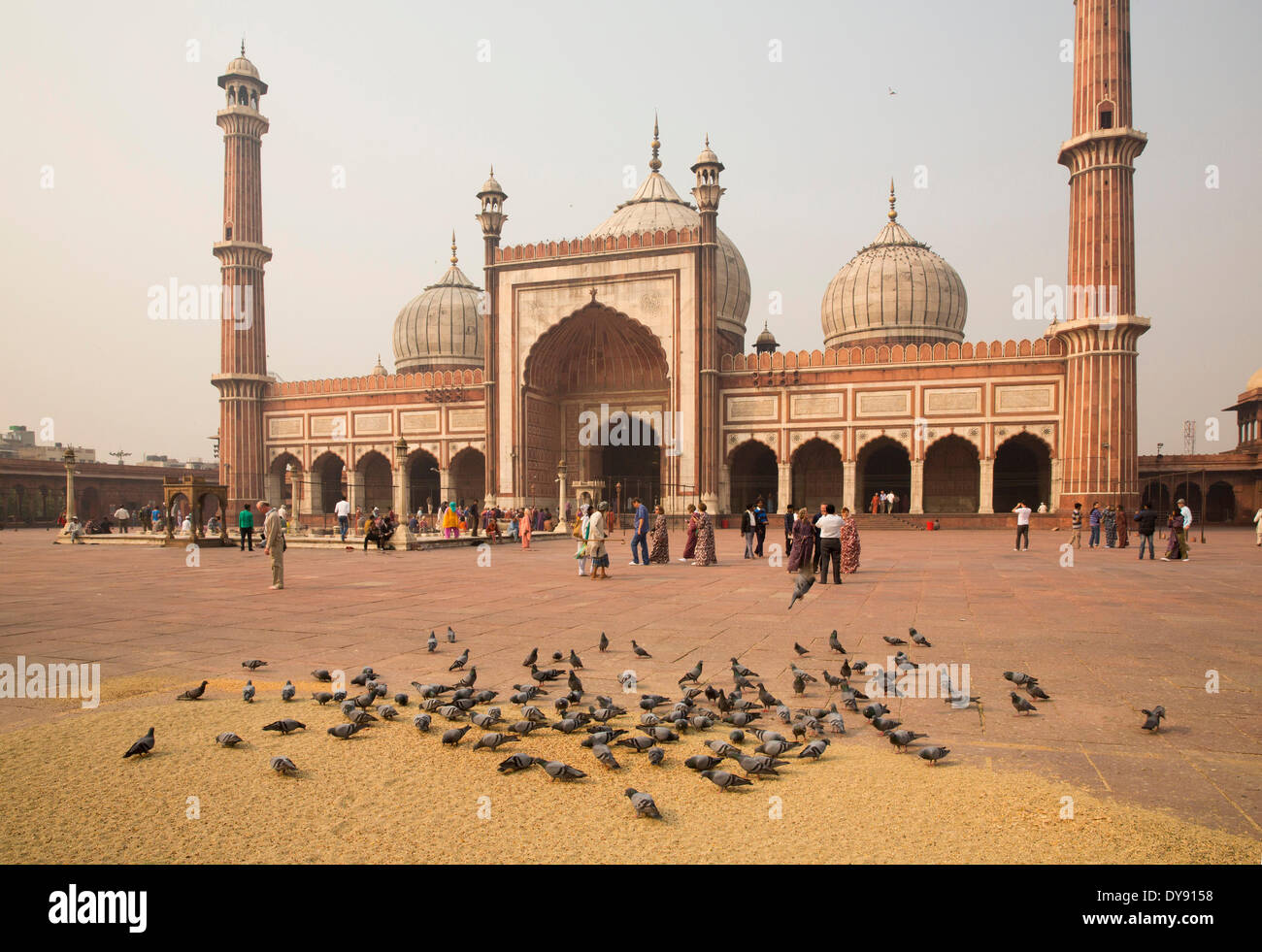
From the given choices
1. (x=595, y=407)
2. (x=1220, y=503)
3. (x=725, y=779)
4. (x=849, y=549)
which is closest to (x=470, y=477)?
(x=595, y=407)

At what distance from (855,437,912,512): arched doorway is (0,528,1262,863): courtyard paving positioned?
20.3 metres

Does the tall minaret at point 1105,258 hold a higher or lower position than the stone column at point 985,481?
higher

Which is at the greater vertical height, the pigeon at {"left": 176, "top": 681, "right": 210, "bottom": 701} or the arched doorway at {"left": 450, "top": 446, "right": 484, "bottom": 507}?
the arched doorway at {"left": 450, "top": 446, "right": 484, "bottom": 507}

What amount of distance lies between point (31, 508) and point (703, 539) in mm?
41418

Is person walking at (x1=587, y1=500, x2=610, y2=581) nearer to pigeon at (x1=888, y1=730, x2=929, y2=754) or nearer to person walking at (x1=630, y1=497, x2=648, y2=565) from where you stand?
person walking at (x1=630, y1=497, x2=648, y2=565)

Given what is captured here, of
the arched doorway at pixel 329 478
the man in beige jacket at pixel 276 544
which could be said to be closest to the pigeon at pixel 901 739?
the man in beige jacket at pixel 276 544

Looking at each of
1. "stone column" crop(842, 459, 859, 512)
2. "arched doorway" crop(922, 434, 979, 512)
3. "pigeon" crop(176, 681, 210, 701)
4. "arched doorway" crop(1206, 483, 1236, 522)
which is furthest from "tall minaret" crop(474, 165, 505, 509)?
"arched doorway" crop(1206, 483, 1236, 522)

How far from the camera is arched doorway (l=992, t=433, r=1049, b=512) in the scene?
33.1 meters

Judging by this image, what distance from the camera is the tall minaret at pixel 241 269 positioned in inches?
1454

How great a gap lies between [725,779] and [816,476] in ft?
Result: 107

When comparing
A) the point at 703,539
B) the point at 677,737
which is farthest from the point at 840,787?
the point at 703,539

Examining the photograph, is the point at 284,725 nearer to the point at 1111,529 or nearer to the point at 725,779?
the point at 725,779

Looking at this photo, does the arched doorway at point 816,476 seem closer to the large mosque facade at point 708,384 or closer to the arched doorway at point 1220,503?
the large mosque facade at point 708,384

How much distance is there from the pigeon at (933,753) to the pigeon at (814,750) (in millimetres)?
461
